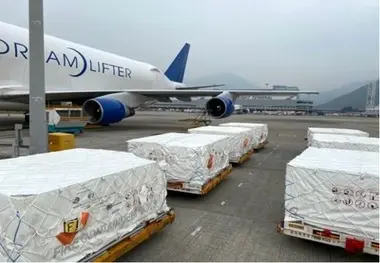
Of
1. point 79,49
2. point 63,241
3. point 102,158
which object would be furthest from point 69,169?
point 79,49

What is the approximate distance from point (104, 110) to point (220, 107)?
6481 millimetres

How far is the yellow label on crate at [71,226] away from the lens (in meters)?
3.18

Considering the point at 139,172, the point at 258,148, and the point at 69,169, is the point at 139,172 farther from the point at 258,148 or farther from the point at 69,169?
the point at 258,148

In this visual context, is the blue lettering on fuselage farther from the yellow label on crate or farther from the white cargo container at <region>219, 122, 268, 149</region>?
the yellow label on crate

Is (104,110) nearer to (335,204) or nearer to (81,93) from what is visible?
(81,93)

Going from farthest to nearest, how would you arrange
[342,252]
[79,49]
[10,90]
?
[79,49]
[10,90]
[342,252]

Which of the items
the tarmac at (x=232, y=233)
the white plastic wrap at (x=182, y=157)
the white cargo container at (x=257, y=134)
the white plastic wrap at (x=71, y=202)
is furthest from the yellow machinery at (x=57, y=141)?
the white cargo container at (x=257, y=134)

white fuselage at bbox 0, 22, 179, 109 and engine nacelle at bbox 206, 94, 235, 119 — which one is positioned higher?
white fuselage at bbox 0, 22, 179, 109

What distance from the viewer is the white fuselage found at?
15266mm

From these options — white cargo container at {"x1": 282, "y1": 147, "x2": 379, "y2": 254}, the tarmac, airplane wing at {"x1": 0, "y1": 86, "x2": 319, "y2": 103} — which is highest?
airplane wing at {"x1": 0, "y1": 86, "x2": 319, "y2": 103}

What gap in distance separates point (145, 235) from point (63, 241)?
4.31 feet

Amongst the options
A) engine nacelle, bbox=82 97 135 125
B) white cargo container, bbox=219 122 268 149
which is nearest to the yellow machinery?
white cargo container, bbox=219 122 268 149

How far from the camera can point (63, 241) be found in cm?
315

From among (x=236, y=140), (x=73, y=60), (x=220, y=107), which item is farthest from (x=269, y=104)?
(x=236, y=140)
